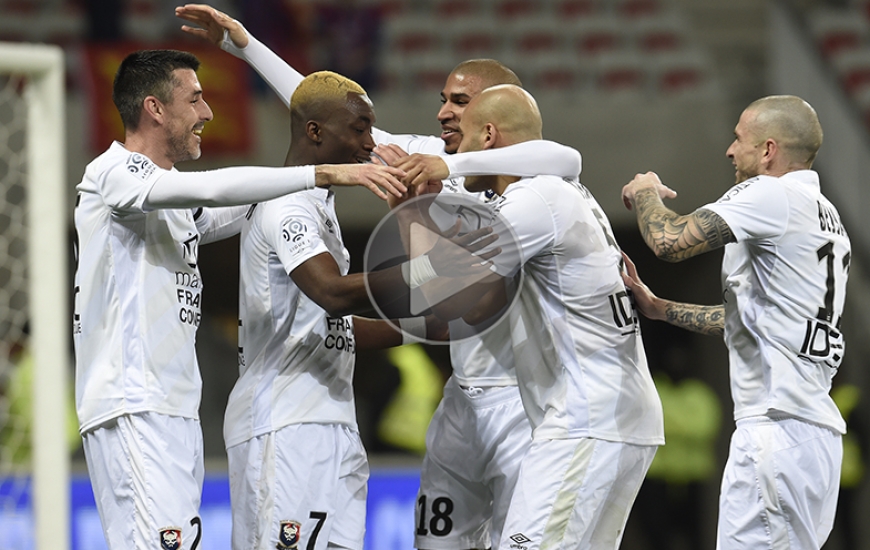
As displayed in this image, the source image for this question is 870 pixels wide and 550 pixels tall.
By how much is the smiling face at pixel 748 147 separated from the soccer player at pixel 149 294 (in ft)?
5.34

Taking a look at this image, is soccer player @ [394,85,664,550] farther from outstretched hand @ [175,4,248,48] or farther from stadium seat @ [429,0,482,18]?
stadium seat @ [429,0,482,18]

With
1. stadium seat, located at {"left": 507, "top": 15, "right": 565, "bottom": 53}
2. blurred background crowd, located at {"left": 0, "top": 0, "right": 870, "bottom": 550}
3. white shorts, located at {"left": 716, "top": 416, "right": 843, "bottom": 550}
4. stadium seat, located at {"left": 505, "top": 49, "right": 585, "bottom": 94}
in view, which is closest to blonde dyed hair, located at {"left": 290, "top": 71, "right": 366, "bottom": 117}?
white shorts, located at {"left": 716, "top": 416, "right": 843, "bottom": 550}

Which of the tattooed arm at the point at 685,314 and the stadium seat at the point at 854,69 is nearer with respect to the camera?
the tattooed arm at the point at 685,314

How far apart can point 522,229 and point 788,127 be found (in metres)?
1.40

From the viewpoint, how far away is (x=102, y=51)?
480 inches

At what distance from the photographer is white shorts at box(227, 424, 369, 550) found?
445 cm

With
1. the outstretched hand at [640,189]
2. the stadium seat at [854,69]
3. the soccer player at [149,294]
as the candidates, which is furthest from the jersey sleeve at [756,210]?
the stadium seat at [854,69]

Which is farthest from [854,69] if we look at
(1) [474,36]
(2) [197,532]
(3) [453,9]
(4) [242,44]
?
(2) [197,532]

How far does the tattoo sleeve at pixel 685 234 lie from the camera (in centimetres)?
449

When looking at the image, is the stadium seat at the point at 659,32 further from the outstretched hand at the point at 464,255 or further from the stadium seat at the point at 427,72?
the outstretched hand at the point at 464,255

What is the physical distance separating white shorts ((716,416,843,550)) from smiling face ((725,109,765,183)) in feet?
3.57

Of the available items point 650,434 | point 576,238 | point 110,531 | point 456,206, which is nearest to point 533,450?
point 650,434

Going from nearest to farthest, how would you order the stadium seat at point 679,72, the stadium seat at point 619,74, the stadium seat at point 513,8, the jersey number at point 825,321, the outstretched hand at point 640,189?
the jersey number at point 825,321, the outstretched hand at point 640,189, the stadium seat at point 679,72, the stadium seat at point 619,74, the stadium seat at point 513,8

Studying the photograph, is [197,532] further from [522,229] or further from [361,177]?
[522,229]
